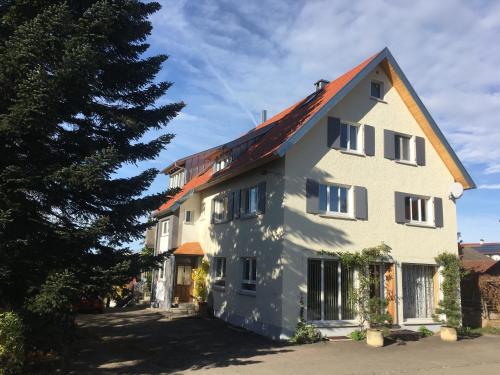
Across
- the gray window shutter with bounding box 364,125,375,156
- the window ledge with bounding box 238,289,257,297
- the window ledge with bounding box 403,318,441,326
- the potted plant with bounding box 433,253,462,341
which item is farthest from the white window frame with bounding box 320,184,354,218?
the window ledge with bounding box 403,318,441,326

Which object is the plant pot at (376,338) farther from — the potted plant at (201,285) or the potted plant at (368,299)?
the potted plant at (201,285)

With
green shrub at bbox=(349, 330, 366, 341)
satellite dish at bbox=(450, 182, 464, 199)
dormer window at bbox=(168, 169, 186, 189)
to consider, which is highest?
dormer window at bbox=(168, 169, 186, 189)

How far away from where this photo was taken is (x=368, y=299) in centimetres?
1512

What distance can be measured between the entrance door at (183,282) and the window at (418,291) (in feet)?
34.9

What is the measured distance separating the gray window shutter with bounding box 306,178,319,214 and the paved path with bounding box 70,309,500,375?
14.5 ft

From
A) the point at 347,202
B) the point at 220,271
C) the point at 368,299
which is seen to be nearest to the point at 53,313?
the point at 368,299

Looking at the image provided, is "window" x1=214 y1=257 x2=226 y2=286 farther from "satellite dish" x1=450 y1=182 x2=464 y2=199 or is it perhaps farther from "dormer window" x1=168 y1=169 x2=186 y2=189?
"satellite dish" x1=450 y1=182 x2=464 y2=199

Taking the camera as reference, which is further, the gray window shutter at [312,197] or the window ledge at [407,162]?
the window ledge at [407,162]

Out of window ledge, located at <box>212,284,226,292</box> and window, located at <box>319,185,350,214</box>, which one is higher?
window, located at <box>319,185,350,214</box>

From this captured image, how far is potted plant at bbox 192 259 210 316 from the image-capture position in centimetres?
2055

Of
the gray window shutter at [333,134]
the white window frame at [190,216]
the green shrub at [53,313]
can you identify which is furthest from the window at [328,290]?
the white window frame at [190,216]

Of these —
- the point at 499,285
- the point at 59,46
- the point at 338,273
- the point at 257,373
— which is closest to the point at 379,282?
the point at 338,273

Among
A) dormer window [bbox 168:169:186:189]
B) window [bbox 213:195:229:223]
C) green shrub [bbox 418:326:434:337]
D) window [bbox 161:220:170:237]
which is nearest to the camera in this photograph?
green shrub [bbox 418:326:434:337]

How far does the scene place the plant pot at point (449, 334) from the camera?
619 inches
